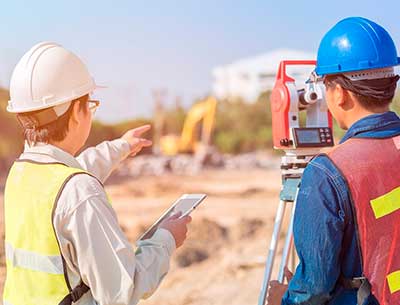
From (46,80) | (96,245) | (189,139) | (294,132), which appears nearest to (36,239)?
(96,245)

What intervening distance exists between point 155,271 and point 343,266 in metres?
0.51

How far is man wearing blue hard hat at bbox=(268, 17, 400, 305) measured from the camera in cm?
193

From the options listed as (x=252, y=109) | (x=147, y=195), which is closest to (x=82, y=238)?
(x=147, y=195)

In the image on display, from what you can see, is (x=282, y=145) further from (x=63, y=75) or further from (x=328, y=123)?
(x=63, y=75)

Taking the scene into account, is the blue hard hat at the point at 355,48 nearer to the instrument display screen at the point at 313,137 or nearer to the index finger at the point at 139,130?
the instrument display screen at the point at 313,137

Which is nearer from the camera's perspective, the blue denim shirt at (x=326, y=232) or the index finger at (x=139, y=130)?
the blue denim shirt at (x=326, y=232)

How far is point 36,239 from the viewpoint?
6.39 feet

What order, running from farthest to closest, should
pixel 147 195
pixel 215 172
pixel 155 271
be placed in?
1. pixel 215 172
2. pixel 147 195
3. pixel 155 271

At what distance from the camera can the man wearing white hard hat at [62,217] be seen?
6.23 ft

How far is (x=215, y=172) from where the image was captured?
20.5m

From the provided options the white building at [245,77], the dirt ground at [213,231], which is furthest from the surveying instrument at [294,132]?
the white building at [245,77]

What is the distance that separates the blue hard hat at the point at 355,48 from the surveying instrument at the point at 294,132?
55cm

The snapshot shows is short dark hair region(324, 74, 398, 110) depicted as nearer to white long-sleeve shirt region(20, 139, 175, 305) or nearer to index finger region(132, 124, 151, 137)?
white long-sleeve shirt region(20, 139, 175, 305)

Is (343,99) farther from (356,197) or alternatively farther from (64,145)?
(64,145)
